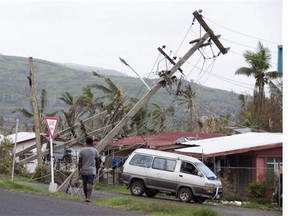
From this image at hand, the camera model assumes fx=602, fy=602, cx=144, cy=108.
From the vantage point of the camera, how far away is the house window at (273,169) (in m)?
27.2

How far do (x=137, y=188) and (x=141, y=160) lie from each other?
3.81 feet

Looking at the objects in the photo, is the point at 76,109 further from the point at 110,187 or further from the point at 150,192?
the point at 150,192

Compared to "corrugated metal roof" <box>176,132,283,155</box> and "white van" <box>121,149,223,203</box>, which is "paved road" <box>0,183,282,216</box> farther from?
"corrugated metal roof" <box>176,132,283,155</box>

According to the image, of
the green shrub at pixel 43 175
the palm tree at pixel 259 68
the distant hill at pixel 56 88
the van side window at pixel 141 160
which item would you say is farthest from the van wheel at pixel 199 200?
the distant hill at pixel 56 88

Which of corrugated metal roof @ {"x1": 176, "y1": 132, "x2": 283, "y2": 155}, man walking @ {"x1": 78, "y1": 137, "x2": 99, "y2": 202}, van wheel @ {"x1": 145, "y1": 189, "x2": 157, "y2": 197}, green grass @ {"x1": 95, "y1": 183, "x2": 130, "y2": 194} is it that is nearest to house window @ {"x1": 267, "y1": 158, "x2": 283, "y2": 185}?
corrugated metal roof @ {"x1": 176, "y1": 132, "x2": 283, "y2": 155}

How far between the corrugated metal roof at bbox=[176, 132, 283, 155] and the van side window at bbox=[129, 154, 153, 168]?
4.69 metres

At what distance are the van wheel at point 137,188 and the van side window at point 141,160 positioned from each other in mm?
758

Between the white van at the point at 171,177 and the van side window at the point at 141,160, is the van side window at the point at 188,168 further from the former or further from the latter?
the van side window at the point at 141,160

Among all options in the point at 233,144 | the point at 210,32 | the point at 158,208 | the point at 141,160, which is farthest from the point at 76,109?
the point at 158,208

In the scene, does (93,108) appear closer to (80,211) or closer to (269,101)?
(269,101)

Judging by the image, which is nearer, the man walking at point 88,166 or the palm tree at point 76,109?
the man walking at point 88,166

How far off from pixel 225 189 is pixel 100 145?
280 inches

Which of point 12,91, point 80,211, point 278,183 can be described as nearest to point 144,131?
point 278,183

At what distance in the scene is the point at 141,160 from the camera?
982 inches
